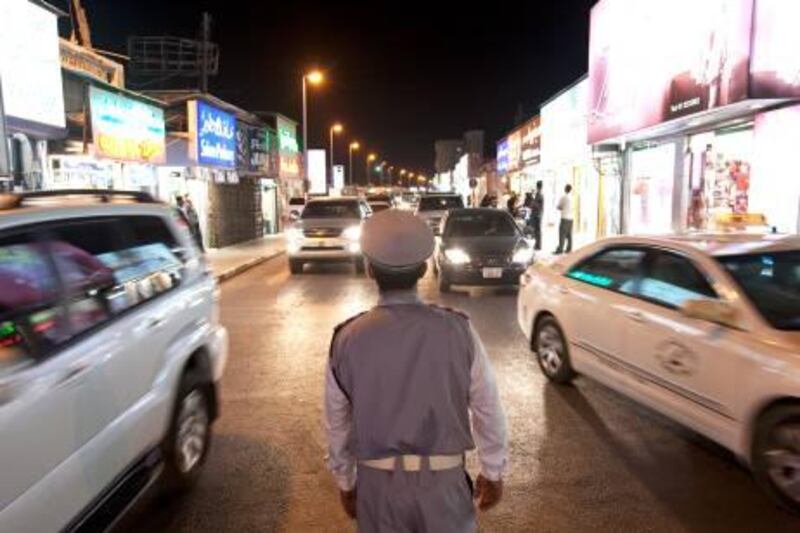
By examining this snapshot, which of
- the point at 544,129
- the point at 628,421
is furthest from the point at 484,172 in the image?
the point at 628,421

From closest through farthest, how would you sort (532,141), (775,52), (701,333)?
(701,333), (775,52), (532,141)

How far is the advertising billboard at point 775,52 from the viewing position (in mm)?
11539

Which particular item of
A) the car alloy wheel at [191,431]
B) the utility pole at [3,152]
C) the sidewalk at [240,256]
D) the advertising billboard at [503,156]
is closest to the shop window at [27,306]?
the car alloy wheel at [191,431]

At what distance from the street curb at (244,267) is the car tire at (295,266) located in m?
1.28

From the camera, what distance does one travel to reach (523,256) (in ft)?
43.6

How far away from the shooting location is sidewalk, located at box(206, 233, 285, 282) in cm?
1766

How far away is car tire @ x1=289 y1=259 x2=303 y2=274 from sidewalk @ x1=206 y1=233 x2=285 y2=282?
4.23 feet

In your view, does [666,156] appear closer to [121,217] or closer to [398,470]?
[121,217]

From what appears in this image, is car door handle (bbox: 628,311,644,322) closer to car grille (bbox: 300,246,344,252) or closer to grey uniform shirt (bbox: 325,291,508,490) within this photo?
grey uniform shirt (bbox: 325,291,508,490)

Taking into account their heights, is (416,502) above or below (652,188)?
below

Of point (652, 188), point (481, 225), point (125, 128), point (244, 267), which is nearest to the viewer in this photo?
point (481, 225)

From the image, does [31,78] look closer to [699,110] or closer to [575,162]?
[699,110]

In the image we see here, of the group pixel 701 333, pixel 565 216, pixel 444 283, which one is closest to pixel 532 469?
pixel 701 333

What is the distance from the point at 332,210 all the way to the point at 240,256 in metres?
3.83
